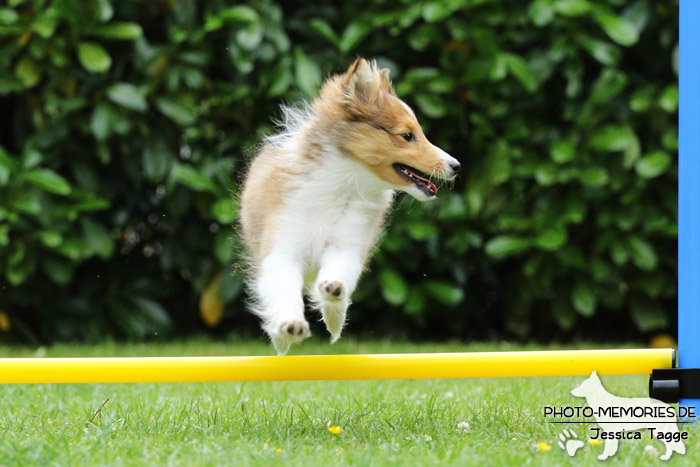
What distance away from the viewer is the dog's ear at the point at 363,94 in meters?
3.09

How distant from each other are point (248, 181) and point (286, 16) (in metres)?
2.60

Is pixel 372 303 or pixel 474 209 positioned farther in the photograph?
pixel 372 303

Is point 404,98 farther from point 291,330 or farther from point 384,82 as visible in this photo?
point 291,330

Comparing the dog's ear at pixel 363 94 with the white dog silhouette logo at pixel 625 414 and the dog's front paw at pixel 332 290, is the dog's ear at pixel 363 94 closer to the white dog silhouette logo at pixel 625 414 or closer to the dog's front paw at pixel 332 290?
the dog's front paw at pixel 332 290

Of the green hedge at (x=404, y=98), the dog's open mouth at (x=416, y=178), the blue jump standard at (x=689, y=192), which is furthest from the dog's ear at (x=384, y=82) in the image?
the green hedge at (x=404, y=98)

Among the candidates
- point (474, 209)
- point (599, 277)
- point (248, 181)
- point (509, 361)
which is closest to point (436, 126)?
point (474, 209)

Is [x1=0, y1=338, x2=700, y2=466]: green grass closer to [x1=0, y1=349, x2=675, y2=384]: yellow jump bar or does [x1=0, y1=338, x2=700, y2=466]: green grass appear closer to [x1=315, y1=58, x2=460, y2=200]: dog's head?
[x1=0, y1=349, x2=675, y2=384]: yellow jump bar

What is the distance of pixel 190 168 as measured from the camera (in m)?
5.44

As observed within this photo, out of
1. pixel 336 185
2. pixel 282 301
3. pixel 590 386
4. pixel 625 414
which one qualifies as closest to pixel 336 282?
pixel 282 301

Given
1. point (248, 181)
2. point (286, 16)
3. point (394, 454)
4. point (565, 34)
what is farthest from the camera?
point (286, 16)

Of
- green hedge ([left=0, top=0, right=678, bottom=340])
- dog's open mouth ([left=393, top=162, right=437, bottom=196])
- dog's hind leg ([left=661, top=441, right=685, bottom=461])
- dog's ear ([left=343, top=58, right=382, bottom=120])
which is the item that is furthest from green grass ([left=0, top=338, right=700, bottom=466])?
green hedge ([left=0, top=0, right=678, bottom=340])

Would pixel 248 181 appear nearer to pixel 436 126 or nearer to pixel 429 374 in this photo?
pixel 429 374

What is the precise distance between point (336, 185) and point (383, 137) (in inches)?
9.5

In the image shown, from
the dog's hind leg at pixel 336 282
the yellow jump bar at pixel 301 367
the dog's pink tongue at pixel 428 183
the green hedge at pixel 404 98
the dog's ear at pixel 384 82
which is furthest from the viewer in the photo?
the green hedge at pixel 404 98
